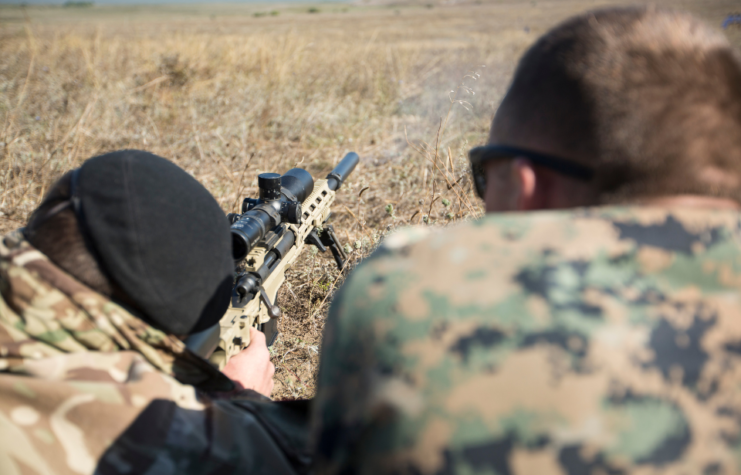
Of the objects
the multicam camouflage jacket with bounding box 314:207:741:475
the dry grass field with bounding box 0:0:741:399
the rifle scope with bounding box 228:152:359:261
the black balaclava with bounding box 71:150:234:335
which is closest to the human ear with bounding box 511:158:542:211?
the multicam camouflage jacket with bounding box 314:207:741:475

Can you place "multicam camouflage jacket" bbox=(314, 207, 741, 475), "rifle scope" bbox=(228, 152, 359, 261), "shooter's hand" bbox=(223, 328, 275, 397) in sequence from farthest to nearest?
"rifle scope" bbox=(228, 152, 359, 261) < "shooter's hand" bbox=(223, 328, 275, 397) < "multicam camouflage jacket" bbox=(314, 207, 741, 475)

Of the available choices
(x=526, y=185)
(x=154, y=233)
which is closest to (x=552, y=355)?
(x=526, y=185)

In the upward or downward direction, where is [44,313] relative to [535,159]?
downward

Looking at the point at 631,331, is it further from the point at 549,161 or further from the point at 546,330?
the point at 549,161

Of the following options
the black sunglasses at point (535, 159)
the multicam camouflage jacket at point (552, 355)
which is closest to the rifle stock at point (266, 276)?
the multicam camouflage jacket at point (552, 355)

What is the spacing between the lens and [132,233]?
115cm

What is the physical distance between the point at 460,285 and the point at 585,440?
0.30 meters

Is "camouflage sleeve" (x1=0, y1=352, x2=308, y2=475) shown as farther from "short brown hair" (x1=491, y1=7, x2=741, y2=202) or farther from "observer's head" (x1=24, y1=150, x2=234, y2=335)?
"short brown hair" (x1=491, y1=7, x2=741, y2=202)

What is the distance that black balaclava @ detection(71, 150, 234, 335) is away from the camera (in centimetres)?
115

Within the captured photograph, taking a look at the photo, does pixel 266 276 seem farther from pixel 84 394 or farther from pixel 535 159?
pixel 535 159

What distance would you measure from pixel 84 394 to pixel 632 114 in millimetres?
1283

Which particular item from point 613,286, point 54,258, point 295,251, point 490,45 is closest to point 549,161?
point 613,286

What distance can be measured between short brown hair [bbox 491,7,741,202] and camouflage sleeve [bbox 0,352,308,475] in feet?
3.32

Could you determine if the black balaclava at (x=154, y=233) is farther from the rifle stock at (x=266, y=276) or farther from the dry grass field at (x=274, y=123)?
the dry grass field at (x=274, y=123)
